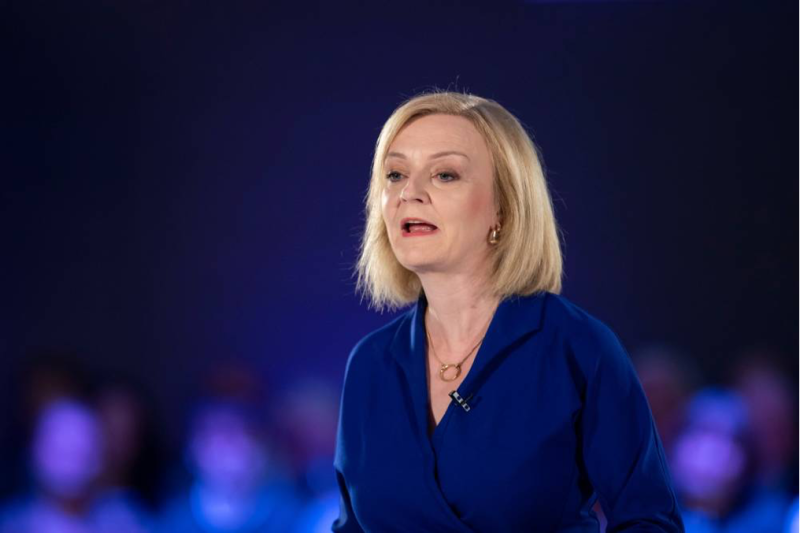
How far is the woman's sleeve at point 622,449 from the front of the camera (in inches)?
52.4

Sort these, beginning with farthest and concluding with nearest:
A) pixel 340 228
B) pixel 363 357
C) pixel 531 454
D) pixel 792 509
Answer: pixel 340 228
pixel 792 509
pixel 363 357
pixel 531 454

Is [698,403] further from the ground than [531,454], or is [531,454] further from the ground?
[531,454]

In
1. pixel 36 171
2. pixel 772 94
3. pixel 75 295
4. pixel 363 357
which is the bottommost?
pixel 75 295

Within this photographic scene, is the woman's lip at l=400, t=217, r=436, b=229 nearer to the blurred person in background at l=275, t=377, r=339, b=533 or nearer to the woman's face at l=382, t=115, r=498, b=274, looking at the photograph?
the woman's face at l=382, t=115, r=498, b=274

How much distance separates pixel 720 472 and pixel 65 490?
2147 mm

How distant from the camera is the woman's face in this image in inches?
58.2

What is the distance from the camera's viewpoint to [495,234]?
155 cm

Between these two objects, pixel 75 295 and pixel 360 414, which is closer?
pixel 360 414

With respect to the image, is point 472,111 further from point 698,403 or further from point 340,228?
point 698,403

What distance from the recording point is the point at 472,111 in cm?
155

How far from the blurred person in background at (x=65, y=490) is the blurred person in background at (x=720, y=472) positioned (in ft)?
5.92

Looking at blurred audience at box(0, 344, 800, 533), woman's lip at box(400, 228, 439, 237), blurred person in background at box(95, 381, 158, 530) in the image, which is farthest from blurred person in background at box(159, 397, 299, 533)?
woman's lip at box(400, 228, 439, 237)

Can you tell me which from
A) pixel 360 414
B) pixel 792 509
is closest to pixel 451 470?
pixel 360 414

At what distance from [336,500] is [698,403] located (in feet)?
4.00
